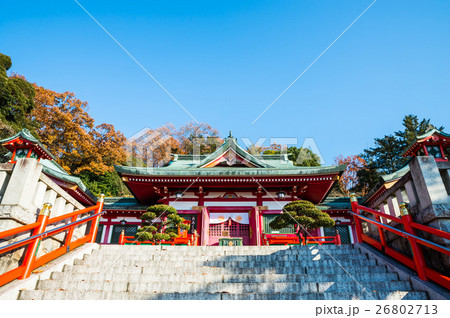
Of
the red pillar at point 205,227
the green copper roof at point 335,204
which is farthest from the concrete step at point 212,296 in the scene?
the green copper roof at point 335,204

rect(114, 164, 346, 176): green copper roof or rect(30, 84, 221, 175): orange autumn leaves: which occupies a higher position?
rect(30, 84, 221, 175): orange autumn leaves

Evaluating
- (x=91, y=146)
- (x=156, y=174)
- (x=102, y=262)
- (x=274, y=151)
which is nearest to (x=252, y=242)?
(x=156, y=174)

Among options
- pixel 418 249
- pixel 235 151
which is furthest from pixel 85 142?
pixel 418 249

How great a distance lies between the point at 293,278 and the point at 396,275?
73.0 inches

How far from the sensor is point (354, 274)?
4.67m

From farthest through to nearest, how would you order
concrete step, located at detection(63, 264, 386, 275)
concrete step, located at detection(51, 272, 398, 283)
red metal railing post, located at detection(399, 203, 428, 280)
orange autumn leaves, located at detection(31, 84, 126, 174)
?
orange autumn leaves, located at detection(31, 84, 126, 174) → concrete step, located at detection(63, 264, 386, 275) → concrete step, located at detection(51, 272, 398, 283) → red metal railing post, located at detection(399, 203, 428, 280)

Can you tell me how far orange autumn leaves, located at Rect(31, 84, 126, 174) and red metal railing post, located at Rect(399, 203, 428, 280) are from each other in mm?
26092

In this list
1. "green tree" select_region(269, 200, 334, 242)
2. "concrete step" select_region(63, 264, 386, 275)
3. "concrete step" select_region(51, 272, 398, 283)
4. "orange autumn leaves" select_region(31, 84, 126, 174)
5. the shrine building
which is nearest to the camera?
"concrete step" select_region(51, 272, 398, 283)

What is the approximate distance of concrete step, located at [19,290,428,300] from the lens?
3.68 meters

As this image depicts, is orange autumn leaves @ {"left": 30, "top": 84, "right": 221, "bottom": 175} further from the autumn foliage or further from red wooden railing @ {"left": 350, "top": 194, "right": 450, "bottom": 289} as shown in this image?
red wooden railing @ {"left": 350, "top": 194, "right": 450, "bottom": 289}

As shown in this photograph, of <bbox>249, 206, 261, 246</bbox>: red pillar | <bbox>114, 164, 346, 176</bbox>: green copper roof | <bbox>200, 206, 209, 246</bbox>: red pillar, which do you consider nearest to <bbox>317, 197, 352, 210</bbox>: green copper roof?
<bbox>114, 164, 346, 176</bbox>: green copper roof

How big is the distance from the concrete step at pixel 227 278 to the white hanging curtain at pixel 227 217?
8.90 metres

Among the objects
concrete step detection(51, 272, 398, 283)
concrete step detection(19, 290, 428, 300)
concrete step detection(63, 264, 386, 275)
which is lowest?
concrete step detection(19, 290, 428, 300)
